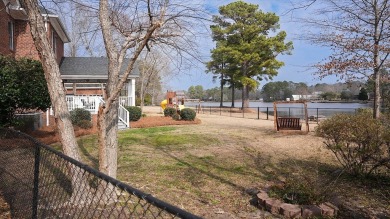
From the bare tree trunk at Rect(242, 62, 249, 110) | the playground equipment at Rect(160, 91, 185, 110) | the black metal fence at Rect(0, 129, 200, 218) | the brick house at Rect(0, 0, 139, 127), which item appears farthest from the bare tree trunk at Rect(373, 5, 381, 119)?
the bare tree trunk at Rect(242, 62, 249, 110)

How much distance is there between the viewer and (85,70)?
22922 millimetres

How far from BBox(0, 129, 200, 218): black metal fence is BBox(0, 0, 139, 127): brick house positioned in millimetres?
6549

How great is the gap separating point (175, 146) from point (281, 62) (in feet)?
93.0

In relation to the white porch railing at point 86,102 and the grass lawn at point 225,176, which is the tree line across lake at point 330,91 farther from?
the white porch railing at point 86,102

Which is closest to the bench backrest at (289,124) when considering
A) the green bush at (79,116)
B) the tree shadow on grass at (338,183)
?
the tree shadow on grass at (338,183)

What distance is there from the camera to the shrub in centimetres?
625

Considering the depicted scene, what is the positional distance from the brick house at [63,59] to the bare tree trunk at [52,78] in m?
7.03

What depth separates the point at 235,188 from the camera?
6.43 meters

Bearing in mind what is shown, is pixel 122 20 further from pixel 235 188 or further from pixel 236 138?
Answer: pixel 236 138

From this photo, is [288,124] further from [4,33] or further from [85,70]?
[85,70]

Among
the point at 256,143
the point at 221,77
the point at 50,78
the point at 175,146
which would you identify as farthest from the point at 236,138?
the point at 221,77

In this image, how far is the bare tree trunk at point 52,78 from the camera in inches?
191

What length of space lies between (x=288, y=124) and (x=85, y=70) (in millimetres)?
14419

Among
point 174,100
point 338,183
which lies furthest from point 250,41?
point 338,183
